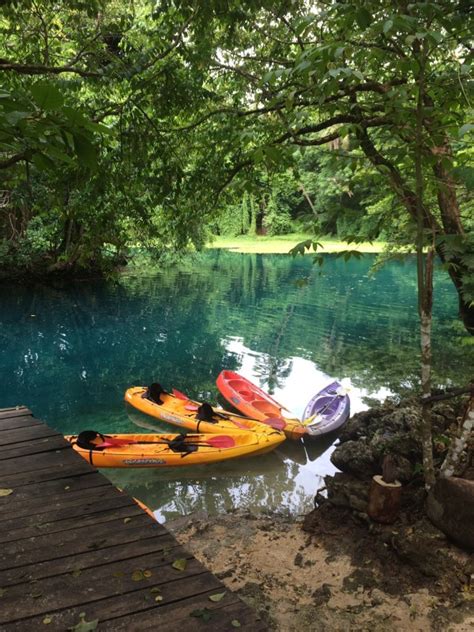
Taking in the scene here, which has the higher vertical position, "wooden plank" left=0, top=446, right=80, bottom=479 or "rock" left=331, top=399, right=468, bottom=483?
"wooden plank" left=0, top=446, right=80, bottom=479

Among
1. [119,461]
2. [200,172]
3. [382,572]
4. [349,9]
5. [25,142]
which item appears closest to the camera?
[25,142]

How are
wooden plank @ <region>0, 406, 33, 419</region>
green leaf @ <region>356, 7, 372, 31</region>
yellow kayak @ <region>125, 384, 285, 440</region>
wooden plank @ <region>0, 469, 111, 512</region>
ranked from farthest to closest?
1. yellow kayak @ <region>125, 384, 285, 440</region>
2. wooden plank @ <region>0, 406, 33, 419</region>
3. wooden plank @ <region>0, 469, 111, 512</region>
4. green leaf @ <region>356, 7, 372, 31</region>

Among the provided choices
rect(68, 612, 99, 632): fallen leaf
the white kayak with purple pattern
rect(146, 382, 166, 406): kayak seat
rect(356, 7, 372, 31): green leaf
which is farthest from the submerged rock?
rect(146, 382, 166, 406): kayak seat

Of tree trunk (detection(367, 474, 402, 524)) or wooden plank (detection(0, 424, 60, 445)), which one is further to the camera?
tree trunk (detection(367, 474, 402, 524))

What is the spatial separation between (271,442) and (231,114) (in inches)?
183

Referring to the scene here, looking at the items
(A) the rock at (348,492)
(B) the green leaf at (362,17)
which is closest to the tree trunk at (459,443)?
(A) the rock at (348,492)

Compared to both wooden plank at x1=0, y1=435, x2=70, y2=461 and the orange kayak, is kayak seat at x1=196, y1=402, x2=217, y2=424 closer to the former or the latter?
the orange kayak

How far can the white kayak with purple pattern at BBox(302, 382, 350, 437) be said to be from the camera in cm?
795

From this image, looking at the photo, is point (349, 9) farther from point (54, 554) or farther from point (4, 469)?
point (4, 469)

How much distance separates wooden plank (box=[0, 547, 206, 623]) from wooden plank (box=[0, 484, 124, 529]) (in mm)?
580

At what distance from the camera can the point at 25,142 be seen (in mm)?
1570

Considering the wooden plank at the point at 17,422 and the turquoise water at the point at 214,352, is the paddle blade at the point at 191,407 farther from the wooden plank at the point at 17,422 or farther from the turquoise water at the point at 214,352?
the wooden plank at the point at 17,422

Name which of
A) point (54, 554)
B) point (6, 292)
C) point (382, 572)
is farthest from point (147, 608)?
point (6, 292)

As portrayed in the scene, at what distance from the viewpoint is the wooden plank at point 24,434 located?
3.72 m
